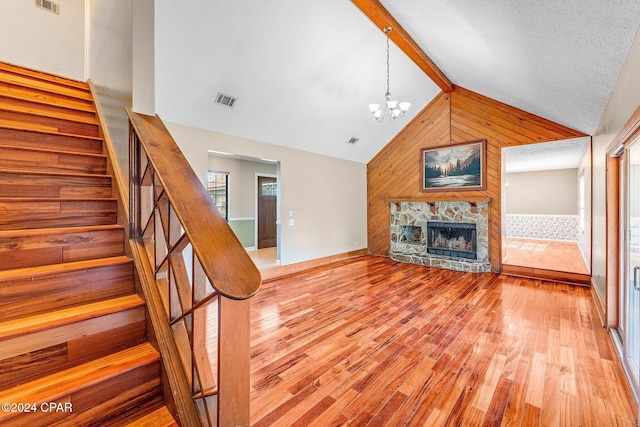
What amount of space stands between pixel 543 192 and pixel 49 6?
12.9 meters

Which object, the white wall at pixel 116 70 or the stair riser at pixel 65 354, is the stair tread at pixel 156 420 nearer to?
the stair riser at pixel 65 354

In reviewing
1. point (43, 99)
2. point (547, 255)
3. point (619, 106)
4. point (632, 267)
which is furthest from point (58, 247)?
point (547, 255)

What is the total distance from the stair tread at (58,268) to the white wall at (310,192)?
2742mm

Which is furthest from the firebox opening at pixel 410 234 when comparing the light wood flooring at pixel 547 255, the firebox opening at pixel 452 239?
the light wood flooring at pixel 547 255

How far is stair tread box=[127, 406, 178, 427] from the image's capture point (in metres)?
1.15

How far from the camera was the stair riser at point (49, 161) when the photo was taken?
1986 millimetres

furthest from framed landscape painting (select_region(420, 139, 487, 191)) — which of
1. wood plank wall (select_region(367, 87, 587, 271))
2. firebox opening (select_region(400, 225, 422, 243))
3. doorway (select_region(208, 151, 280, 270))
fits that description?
doorway (select_region(208, 151, 280, 270))

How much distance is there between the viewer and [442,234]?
20.3ft

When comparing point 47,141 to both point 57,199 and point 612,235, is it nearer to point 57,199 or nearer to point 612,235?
point 57,199

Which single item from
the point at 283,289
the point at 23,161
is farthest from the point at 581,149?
the point at 23,161

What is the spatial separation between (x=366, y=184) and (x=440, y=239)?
7.77 ft

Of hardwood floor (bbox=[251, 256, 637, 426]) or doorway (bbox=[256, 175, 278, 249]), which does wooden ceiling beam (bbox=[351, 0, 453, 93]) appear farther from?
doorway (bbox=[256, 175, 278, 249])

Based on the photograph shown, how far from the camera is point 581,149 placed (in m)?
5.61

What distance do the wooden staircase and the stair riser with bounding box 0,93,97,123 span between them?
322mm
